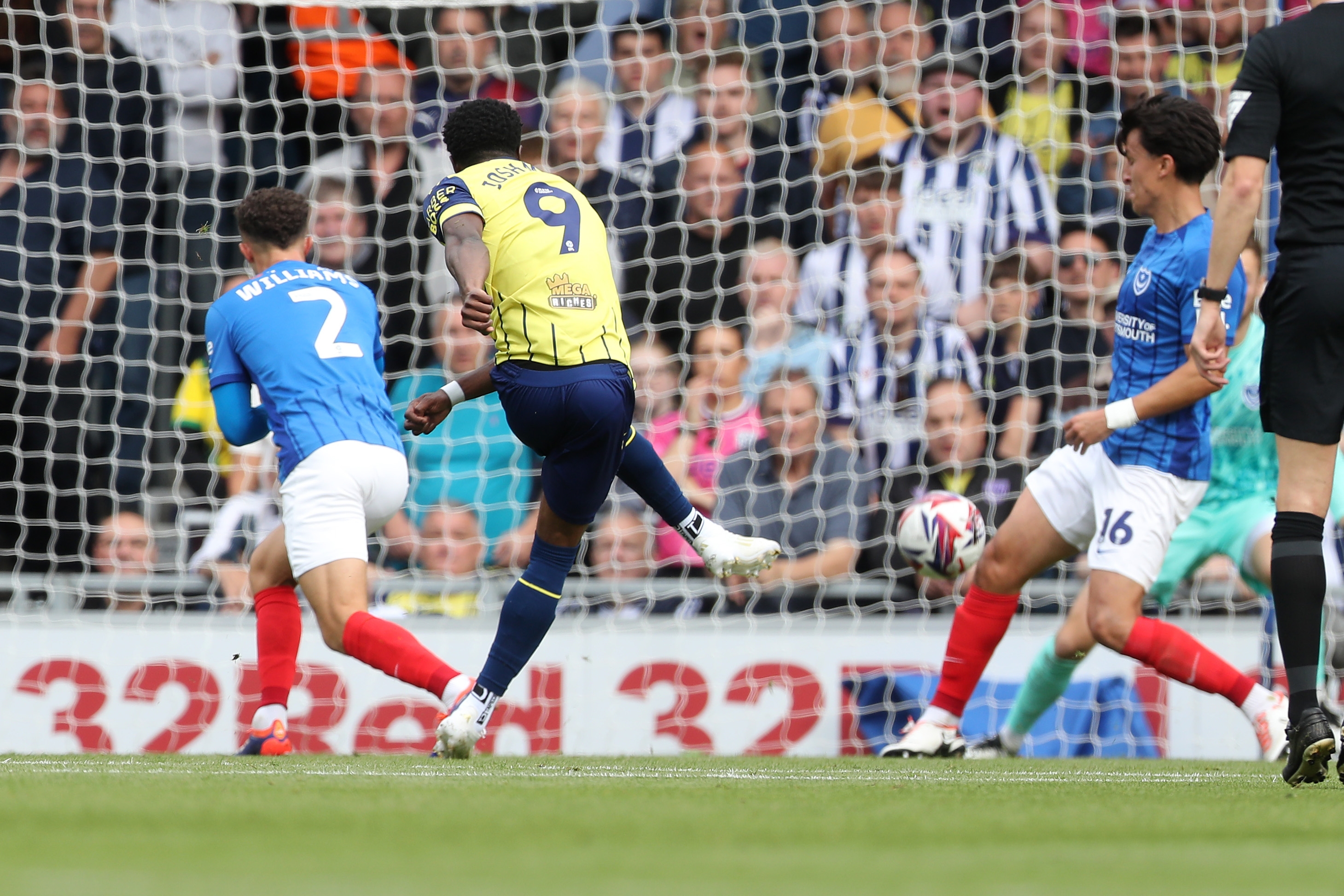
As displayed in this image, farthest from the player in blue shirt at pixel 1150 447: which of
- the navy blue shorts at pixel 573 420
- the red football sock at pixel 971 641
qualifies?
the navy blue shorts at pixel 573 420

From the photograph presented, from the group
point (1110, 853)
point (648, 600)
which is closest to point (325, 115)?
point (648, 600)

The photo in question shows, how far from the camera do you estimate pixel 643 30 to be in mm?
8164

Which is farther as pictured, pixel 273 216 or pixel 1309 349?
pixel 273 216

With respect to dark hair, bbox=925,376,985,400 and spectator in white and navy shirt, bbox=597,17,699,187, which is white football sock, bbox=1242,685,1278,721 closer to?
dark hair, bbox=925,376,985,400

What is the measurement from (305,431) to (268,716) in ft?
2.83

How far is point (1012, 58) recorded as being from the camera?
25.8ft

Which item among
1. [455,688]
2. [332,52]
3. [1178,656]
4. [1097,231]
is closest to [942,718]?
[1178,656]

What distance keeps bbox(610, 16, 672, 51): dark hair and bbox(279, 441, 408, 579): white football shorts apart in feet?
12.7

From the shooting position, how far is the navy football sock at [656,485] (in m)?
4.57

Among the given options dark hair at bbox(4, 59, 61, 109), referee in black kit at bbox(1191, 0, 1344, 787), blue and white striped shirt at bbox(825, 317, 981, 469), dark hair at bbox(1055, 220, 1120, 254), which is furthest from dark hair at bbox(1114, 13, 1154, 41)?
dark hair at bbox(4, 59, 61, 109)

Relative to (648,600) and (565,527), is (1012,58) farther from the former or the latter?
(565,527)

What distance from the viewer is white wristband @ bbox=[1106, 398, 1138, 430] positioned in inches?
180

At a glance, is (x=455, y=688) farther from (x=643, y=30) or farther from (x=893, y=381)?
(x=643, y=30)

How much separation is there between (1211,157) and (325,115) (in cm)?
479
